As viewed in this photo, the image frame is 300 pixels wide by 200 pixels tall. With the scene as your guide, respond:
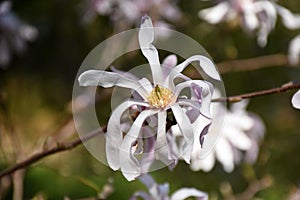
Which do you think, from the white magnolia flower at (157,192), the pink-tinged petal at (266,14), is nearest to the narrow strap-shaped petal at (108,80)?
the white magnolia flower at (157,192)

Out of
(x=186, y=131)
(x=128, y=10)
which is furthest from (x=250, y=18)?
(x=186, y=131)

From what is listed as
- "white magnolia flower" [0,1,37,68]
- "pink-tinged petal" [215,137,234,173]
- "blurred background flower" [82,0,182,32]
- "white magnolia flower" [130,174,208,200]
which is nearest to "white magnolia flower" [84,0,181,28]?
"blurred background flower" [82,0,182,32]

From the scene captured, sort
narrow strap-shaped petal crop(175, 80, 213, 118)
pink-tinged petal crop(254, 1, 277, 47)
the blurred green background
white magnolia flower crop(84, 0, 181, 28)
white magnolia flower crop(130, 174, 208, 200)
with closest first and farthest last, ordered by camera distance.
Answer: narrow strap-shaped petal crop(175, 80, 213, 118), white magnolia flower crop(130, 174, 208, 200), pink-tinged petal crop(254, 1, 277, 47), white magnolia flower crop(84, 0, 181, 28), the blurred green background

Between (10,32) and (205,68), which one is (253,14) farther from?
(10,32)

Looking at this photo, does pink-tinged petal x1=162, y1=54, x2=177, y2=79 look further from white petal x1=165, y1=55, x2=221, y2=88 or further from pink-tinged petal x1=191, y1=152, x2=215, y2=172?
pink-tinged petal x1=191, y1=152, x2=215, y2=172

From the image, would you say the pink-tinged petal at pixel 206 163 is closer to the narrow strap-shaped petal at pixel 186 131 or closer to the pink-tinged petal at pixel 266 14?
the pink-tinged petal at pixel 266 14

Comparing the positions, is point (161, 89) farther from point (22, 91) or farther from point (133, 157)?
point (22, 91)
